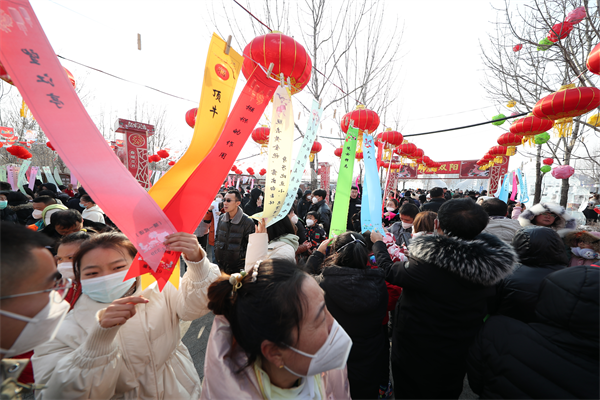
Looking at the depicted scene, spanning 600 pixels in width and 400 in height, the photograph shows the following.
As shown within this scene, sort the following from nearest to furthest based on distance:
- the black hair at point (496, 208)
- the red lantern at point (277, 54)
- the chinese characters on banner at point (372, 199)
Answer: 1. the red lantern at point (277, 54)
2. the chinese characters on banner at point (372, 199)
3. the black hair at point (496, 208)

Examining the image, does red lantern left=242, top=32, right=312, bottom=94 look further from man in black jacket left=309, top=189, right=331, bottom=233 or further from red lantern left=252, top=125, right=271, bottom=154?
red lantern left=252, top=125, right=271, bottom=154

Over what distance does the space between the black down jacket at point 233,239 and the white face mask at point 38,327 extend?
2928mm

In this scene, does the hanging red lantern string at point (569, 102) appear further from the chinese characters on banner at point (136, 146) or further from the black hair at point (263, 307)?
the chinese characters on banner at point (136, 146)

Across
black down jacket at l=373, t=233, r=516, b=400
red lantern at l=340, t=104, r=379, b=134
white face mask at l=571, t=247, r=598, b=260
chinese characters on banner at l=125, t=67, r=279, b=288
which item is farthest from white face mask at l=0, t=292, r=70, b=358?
red lantern at l=340, t=104, r=379, b=134

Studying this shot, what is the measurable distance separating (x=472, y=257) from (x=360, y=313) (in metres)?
0.91

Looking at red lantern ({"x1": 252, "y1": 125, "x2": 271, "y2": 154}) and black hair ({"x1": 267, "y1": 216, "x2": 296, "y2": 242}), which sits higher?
red lantern ({"x1": 252, "y1": 125, "x2": 271, "y2": 154})

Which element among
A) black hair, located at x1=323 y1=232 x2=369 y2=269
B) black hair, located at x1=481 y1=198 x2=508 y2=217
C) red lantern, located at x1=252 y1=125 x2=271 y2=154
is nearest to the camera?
black hair, located at x1=323 y1=232 x2=369 y2=269

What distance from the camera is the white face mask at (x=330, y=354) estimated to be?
3.68ft

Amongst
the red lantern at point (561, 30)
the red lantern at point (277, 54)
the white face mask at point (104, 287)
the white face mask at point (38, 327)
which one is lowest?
the white face mask at point (104, 287)

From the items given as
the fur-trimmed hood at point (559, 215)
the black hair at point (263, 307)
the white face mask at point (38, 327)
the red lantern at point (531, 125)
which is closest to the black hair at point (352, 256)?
the black hair at point (263, 307)

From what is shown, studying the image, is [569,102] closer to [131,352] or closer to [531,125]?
[531,125]

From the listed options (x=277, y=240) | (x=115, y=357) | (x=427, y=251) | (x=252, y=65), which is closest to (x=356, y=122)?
(x=252, y=65)

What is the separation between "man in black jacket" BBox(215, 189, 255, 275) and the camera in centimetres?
387

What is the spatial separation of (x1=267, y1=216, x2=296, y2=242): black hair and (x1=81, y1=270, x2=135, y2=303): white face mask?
166 centimetres
